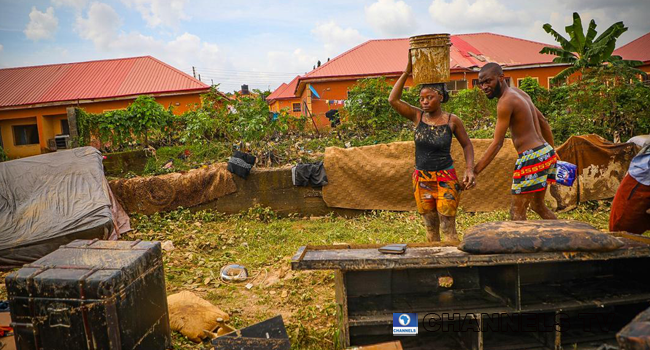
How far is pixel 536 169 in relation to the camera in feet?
12.9

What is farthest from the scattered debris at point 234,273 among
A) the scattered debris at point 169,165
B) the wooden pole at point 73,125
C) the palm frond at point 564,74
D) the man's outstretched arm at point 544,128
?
the palm frond at point 564,74

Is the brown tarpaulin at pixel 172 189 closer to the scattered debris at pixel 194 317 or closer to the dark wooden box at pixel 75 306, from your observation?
the scattered debris at pixel 194 317

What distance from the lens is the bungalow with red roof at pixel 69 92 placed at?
1881cm

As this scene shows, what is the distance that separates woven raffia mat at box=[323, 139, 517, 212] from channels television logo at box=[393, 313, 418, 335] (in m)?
4.75

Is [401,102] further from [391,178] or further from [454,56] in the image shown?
[454,56]

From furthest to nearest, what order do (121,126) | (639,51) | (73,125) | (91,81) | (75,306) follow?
1. (639,51)
2. (91,81)
3. (121,126)
4. (73,125)
5. (75,306)

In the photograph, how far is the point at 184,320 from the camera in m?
3.57

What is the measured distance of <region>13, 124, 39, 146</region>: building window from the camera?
2059 cm

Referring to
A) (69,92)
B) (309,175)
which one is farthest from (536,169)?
(69,92)

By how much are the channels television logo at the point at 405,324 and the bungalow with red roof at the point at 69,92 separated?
16.7 metres

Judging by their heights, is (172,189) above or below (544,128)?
below

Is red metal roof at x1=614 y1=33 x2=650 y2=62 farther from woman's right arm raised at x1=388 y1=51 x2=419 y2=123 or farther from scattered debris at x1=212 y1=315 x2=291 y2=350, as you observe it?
scattered debris at x1=212 y1=315 x2=291 y2=350

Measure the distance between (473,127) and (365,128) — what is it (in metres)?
2.79

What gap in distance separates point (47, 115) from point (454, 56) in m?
19.2
